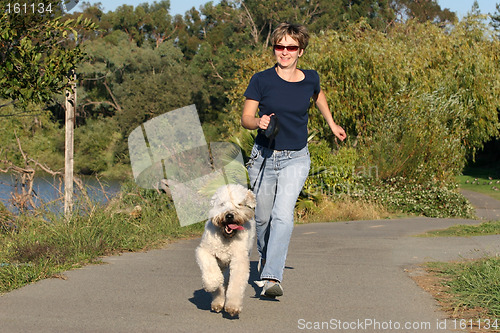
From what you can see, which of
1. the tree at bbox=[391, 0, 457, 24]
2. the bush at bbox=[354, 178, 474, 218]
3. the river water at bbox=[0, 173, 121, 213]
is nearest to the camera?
the river water at bbox=[0, 173, 121, 213]

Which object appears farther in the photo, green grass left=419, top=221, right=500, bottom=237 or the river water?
green grass left=419, top=221, right=500, bottom=237

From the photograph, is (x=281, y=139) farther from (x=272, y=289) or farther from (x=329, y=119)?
(x=272, y=289)

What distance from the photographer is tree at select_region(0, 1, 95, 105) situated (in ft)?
31.1

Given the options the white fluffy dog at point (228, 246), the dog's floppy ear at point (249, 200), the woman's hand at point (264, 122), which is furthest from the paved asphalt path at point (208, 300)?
the woman's hand at point (264, 122)

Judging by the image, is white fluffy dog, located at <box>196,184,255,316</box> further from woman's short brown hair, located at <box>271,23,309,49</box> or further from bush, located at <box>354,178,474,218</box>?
bush, located at <box>354,178,474,218</box>

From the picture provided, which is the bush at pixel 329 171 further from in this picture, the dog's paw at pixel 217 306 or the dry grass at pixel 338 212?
the dog's paw at pixel 217 306

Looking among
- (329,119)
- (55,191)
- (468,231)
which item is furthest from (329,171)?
(329,119)

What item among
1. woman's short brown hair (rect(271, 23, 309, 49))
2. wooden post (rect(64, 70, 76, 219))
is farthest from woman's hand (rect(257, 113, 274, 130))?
wooden post (rect(64, 70, 76, 219))

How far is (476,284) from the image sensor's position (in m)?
6.35

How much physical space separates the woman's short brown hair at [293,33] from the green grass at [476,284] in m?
2.71

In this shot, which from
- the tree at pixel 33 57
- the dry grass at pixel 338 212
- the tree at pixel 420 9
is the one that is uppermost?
the tree at pixel 420 9

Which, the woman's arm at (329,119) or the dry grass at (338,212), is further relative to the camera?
the dry grass at (338,212)

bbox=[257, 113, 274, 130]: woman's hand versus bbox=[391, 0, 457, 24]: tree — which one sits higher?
bbox=[391, 0, 457, 24]: tree

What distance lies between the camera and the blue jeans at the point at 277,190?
6.00 m
